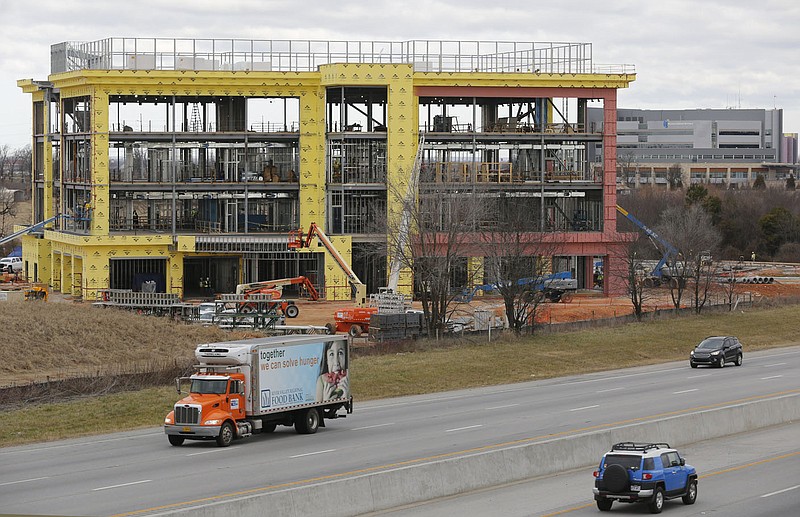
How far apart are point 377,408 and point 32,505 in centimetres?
2240

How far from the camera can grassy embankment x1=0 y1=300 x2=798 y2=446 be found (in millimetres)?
44469

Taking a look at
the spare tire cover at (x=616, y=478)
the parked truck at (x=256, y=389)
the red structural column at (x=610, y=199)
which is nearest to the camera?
the spare tire cover at (x=616, y=478)

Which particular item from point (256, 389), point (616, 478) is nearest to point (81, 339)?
point (256, 389)

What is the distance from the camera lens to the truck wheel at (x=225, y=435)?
124 feet

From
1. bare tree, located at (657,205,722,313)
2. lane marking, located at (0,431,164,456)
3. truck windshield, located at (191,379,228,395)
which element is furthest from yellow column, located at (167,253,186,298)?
truck windshield, located at (191,379,228,395)

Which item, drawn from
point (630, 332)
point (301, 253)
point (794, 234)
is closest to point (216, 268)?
point (301, 253)

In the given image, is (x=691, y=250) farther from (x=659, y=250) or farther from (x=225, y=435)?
(x=225, y=435)

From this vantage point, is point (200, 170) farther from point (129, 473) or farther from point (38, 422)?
point (129, 473)

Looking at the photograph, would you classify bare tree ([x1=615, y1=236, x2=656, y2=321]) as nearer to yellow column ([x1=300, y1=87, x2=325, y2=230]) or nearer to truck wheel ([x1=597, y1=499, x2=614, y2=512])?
yellow column ([x1=300, y1=87, x2=325, y2=230])

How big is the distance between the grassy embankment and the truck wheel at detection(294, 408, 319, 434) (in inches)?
258

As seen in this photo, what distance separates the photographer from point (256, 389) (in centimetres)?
3866

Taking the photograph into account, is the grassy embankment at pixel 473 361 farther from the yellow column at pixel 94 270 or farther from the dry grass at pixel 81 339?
the yellow column at pixel 94 270

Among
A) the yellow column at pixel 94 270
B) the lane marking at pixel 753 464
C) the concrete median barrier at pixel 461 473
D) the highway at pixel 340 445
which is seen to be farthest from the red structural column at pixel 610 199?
the lane marking at pixel 753 464

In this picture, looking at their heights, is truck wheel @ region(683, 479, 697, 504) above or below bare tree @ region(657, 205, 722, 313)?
below
